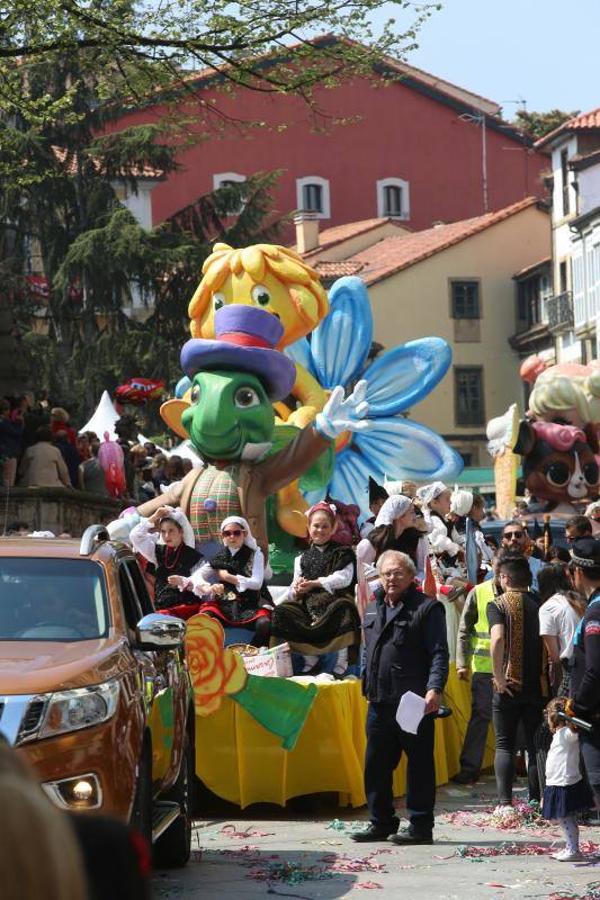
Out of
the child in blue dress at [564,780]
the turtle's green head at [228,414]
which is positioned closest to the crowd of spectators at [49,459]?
the turtle's green head at [228,414]

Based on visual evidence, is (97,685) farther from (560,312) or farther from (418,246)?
(418,246)

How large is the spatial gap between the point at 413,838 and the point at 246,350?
24.7 feet

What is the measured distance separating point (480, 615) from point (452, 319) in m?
56.3

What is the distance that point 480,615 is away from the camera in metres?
12.4

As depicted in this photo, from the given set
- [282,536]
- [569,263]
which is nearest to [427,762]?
[282,536]

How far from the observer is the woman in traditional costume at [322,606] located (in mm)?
11859

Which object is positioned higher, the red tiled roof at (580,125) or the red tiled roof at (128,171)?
the red tiled roof at (580,125)

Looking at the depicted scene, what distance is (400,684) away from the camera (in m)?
9.83

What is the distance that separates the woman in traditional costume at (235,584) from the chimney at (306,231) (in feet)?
179

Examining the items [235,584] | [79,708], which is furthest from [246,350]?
[79,708]

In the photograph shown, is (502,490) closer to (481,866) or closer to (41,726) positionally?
(481,866)

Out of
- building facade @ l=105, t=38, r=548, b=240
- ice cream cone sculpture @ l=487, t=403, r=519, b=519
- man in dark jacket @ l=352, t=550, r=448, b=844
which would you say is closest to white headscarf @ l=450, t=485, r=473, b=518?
man in dark jacket @ l=352, t=550, r=448, b=844

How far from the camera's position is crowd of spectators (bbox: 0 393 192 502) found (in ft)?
66.9

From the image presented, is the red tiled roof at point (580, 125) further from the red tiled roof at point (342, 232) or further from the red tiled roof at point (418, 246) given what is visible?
the red tiled roof at point (342, 232)
